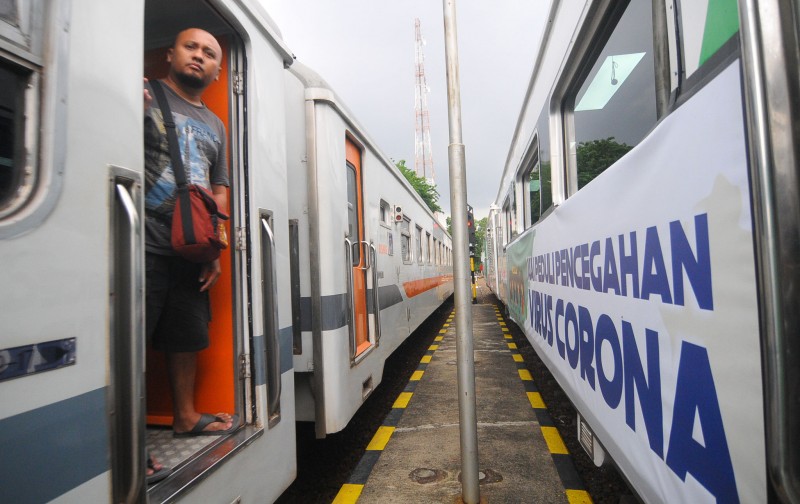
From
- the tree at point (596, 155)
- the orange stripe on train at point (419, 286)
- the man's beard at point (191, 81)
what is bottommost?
the orange stripe on train at point (419, 286)

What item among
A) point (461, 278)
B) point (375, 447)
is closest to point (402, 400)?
point (375, 447)

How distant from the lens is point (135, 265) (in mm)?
1271

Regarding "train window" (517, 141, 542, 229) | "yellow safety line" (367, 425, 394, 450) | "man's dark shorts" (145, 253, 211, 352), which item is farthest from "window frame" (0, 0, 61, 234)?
"train window" (517, 141, 542, 229)

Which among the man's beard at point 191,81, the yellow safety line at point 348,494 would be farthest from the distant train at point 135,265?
the yellow safety line at point 348,494

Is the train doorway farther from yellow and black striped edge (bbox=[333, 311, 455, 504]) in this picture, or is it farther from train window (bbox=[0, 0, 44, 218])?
yellow and black striped edge (bbox=[333, 311, 455, 504])

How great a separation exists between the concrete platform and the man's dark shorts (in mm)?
1457

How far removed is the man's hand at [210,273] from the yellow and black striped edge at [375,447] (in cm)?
161

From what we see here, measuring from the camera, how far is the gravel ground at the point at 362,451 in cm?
283

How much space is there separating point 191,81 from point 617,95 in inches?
76.5

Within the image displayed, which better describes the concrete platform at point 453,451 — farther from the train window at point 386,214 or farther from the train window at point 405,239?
the train window at point 386,214

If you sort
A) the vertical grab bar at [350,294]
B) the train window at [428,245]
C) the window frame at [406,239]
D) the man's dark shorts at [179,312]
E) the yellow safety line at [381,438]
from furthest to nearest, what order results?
the train window at [428,245] → the window frame at [406,239] → the yellow safety line at [381,438] → the vertical grab bar at [350,294] → the man's dark shorts at [179,312]

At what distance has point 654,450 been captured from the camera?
5.02 ft

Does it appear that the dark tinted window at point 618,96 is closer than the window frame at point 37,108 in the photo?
No

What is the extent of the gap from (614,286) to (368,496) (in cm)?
194
